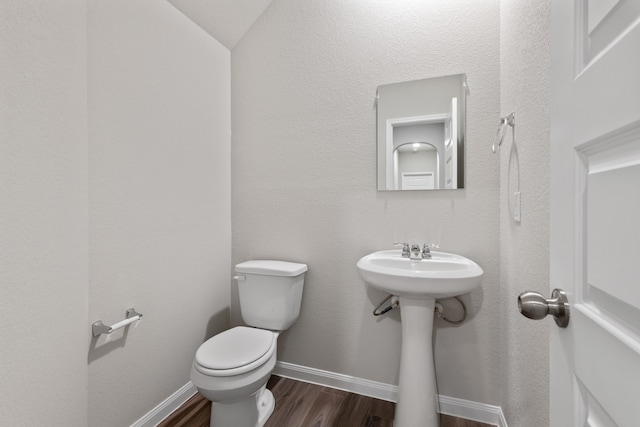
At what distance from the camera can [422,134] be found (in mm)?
1598

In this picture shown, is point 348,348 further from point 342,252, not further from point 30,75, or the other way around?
point 30,75

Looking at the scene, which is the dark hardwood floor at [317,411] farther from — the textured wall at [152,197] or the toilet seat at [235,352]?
the toilet seat at [235,352]

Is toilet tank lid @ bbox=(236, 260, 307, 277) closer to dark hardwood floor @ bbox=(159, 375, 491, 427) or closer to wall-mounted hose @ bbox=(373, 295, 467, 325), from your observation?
wall-mounted hose @ bbox=(373, 295, 467, 325)

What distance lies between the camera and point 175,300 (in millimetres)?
1581

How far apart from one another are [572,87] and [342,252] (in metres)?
1.38

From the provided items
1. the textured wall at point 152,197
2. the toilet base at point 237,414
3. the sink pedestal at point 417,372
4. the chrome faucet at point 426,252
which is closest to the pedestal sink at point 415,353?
the sink pedestal at point 417,372

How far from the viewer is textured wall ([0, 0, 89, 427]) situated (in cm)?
87

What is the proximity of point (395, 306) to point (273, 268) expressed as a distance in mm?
726

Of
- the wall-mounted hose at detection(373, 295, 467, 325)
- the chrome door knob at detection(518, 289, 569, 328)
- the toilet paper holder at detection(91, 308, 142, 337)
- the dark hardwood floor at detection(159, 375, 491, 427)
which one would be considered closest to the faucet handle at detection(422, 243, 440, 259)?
the wall-mounted hose at detection(373, 295, 467, 325)

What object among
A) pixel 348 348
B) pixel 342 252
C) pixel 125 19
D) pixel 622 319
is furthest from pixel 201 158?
pixel 622 319

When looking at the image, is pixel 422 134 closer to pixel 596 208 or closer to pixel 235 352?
pixel 596 208

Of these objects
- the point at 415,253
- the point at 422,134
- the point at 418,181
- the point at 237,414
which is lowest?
the point at 237,414

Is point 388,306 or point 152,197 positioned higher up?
point 152,197

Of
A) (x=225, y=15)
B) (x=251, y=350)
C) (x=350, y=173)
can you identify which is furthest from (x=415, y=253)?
(x=225, y=15)
